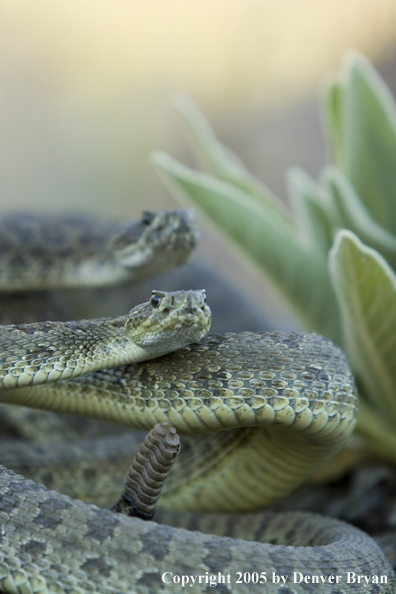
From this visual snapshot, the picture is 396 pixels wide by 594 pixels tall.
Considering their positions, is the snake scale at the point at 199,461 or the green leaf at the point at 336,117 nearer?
the snake scale at the point at 199,461

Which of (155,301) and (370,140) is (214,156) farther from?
(155,301)

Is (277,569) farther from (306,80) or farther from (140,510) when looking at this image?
(306,80)

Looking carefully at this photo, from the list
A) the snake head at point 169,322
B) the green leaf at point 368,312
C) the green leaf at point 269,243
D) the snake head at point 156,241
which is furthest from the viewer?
the snake head at point 156,241

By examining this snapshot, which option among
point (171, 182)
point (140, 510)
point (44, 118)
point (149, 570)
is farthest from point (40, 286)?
point (44, 118)

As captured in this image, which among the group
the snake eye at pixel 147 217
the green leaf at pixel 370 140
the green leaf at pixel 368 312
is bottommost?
the green leaf at pixel 368 312

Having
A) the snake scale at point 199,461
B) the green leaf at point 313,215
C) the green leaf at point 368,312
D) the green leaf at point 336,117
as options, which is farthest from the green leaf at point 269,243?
the snake scale at point 199,461

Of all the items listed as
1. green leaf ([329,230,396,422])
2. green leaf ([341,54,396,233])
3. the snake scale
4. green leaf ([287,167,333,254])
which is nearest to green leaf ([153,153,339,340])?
green leaf ([287,167,333,254])

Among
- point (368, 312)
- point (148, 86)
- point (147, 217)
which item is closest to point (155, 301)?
point (368, 312)

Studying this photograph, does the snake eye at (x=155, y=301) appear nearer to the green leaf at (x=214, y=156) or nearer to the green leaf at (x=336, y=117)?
the green leaf at (x=214, y=156)

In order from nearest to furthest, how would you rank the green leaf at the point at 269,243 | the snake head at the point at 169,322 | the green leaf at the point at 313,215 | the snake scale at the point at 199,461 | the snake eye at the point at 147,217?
the snake scale at the point at 199,461 < the snake head at the point at 169,322 < the green leaf at the point at 269,243 < the snake eye at the point at 147,217 < the green leaf at the point at 313,215
